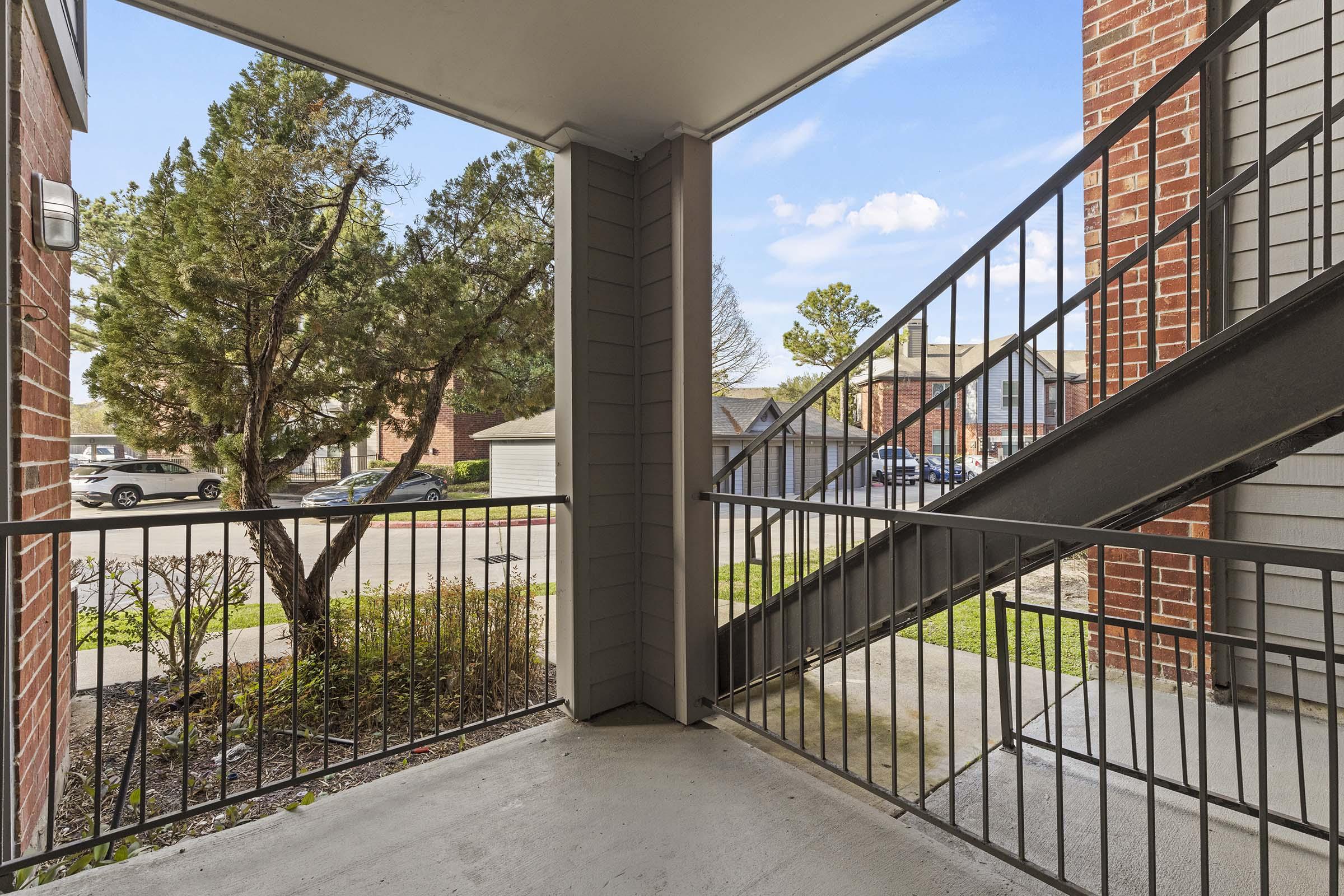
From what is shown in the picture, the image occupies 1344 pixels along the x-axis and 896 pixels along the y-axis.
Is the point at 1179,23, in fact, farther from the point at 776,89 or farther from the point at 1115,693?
the point at 1115,693

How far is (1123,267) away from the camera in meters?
2.07

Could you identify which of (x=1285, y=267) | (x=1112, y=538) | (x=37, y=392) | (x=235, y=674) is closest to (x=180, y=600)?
(x=235, y=674)

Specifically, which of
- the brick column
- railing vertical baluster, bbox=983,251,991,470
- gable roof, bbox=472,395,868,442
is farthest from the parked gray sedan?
railing vertical baluster, bbox=983,251,991,470

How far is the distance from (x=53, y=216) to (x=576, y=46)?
67.1 inches

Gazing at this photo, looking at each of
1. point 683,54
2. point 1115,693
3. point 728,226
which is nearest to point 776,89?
point 683,54

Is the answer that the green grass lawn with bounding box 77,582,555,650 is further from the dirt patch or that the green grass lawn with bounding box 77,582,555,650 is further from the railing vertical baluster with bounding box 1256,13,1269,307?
the dirt patch

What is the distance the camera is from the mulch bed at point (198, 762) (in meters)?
2.76

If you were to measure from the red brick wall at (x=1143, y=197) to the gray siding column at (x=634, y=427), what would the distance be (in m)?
1.78

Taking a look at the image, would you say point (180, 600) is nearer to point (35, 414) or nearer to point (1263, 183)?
point (35, 414)

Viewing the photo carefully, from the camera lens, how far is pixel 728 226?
21.3 meters

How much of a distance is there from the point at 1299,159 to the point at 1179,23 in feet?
2.84

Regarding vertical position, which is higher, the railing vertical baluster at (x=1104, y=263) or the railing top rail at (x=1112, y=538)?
the railing vertical baluster at (x=1104, y=263)

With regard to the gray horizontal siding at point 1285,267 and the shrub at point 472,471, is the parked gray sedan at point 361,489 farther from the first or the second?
the gray horizontal siding at point 1285,267

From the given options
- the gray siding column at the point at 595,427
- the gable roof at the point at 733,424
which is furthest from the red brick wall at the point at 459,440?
the gray siding column at the point at 595,427
